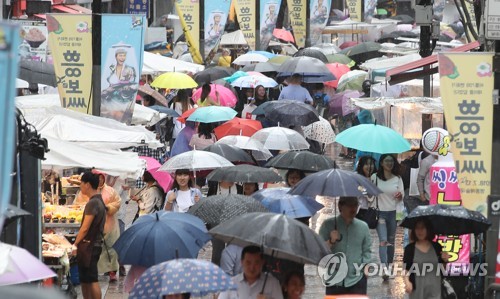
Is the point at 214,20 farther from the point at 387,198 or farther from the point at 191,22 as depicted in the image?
the point at 387,198

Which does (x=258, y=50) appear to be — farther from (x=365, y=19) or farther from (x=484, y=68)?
(x=484, y=68)

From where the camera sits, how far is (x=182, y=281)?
8.77 meters

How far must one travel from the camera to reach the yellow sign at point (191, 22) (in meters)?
32.7

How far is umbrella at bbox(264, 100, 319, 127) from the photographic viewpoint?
67.4ft

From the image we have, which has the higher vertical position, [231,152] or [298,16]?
[298,16]

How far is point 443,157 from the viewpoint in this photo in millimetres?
15398

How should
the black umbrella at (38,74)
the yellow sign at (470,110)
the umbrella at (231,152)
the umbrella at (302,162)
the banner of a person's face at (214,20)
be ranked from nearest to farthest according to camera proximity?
the yellow sign at (470,110) < the umbrella at (302,162) < the umbrella at (231,152) < the black umbrella at (38,74) < the banner of a person's face at (214,20)

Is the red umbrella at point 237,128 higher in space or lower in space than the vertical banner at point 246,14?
lower

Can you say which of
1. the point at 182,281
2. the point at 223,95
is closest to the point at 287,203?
the point at 182,281

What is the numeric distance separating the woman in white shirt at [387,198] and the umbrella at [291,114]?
17.0ft

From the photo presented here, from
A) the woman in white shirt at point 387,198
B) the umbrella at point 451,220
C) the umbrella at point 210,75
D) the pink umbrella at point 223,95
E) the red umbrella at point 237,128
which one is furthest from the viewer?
the umbrella at point 210,75

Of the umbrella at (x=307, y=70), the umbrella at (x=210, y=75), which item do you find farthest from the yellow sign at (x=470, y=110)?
the umbrella at (x=210, y=75)

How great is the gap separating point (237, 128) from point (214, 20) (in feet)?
45.8

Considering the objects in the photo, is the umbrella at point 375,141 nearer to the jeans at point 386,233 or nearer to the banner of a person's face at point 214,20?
the jeans at point 386,233
